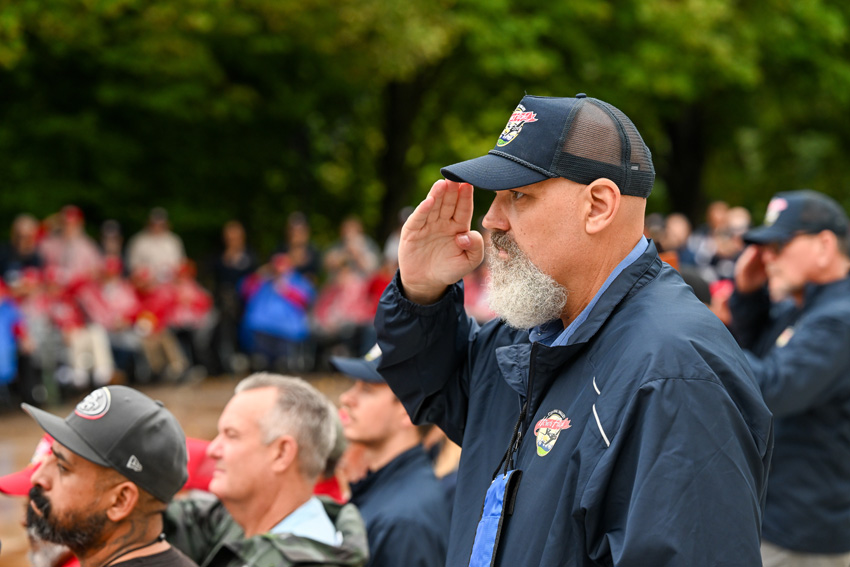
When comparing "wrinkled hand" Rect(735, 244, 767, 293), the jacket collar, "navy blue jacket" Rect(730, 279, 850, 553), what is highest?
the jacket collar

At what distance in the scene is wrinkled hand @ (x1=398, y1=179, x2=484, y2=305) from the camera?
2.66 metres

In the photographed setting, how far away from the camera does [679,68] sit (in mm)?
18312

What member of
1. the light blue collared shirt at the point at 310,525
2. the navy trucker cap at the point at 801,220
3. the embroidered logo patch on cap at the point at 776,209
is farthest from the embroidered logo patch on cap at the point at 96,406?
the embroidered logo patch on cap at the point at 776,209

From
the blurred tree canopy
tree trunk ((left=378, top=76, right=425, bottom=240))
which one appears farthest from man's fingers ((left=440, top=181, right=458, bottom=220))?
tree trunk ((left=378, top=76, right=425, bottom=240))

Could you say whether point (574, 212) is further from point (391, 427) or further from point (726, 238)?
point (726, 238)

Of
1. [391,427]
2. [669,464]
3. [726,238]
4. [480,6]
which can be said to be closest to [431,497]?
[391,427]

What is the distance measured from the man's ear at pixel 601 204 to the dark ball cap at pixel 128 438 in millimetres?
1752

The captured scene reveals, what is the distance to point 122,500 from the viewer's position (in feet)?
10.6

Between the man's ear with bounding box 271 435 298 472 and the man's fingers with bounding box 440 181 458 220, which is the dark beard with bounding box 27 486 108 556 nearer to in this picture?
the man's ear with bounding box 271 435 298 472

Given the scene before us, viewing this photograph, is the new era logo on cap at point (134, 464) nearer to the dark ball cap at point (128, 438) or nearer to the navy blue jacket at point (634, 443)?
the dark ball cap at point (128, 438)

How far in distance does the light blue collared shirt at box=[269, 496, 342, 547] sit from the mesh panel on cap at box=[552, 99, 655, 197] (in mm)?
1935

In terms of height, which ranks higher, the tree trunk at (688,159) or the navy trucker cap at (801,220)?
the navy trucker cap at (801,220)

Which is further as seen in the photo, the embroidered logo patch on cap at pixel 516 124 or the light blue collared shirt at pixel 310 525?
the light blue collared shirt at pixel 310 525

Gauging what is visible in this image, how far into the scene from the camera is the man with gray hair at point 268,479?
3.68 metres
